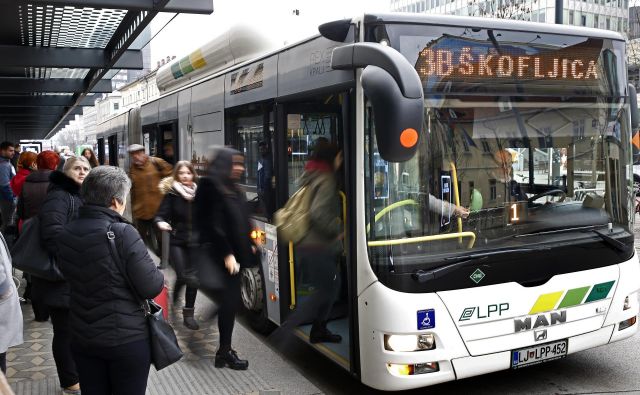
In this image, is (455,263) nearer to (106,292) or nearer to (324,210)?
(324,210)

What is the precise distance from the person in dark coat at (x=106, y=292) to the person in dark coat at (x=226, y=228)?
2.18m

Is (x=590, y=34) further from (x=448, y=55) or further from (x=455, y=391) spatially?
(x=455, y=391)

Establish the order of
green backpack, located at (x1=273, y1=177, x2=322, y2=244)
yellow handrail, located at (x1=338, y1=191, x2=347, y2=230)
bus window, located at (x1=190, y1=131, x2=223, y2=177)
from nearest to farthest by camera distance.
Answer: yellow handrail, located at (x1=338, y1=191, x2=347, y2=230)
green backpack, located at (x1=273, y1=177, x2=322, y2=244)
bus window, located at (x1=190, y1=131, x2=223, y2=177)

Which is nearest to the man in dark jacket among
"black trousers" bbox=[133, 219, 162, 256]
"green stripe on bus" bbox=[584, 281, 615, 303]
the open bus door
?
"black trousers" bbox=[133, 219, 162, 256]

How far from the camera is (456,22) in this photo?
4.43 meters

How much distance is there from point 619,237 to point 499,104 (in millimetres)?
1463

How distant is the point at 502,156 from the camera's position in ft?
14.9

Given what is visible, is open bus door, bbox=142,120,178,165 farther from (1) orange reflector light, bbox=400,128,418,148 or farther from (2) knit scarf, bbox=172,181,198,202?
(1) orange reflector light, bbox=400,128,418,148

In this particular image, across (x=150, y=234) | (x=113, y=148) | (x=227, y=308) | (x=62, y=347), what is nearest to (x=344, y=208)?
(x=227, y=308)

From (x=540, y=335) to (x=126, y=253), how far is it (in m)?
2.93

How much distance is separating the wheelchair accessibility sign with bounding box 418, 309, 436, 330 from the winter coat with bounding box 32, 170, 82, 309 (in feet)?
7.75

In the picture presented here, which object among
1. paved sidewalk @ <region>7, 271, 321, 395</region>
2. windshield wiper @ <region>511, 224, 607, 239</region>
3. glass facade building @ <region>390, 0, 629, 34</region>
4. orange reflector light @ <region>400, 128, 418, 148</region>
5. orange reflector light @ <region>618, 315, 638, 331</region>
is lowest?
paved sidewalk @ <region>7, 271, 321, 395</region>

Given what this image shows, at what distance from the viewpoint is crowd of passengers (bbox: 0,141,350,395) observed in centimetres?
320

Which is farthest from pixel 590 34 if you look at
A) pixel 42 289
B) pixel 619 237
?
pixel 42 289
